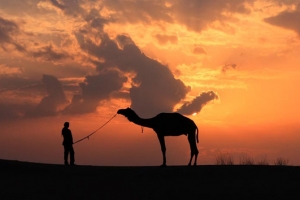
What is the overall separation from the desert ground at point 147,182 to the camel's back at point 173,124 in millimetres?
2439

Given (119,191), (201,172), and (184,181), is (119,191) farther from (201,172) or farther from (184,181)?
(201,172)

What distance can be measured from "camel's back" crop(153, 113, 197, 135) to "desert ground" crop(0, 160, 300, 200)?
244 centimetres

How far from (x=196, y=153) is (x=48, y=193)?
961cm

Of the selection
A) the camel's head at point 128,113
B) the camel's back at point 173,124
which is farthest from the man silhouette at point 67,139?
the camel's back at point 173,124

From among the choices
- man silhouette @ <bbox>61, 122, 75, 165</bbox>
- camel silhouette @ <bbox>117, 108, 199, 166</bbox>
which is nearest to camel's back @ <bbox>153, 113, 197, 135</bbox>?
camel silhouette @ <bbox>117, 108, 199, 166</bbox>

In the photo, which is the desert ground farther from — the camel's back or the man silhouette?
the camel's back

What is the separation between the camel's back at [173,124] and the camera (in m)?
26.5

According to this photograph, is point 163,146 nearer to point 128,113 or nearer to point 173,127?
point 173,127

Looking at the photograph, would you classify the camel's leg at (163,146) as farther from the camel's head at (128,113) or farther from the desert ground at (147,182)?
the camel's head at (128,113)

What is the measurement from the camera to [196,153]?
26906mm

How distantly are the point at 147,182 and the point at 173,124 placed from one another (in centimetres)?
584

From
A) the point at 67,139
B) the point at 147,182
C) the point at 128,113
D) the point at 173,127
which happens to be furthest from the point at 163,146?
the point at 147,182

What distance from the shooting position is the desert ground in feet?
62.0

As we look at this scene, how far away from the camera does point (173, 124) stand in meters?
26.4
